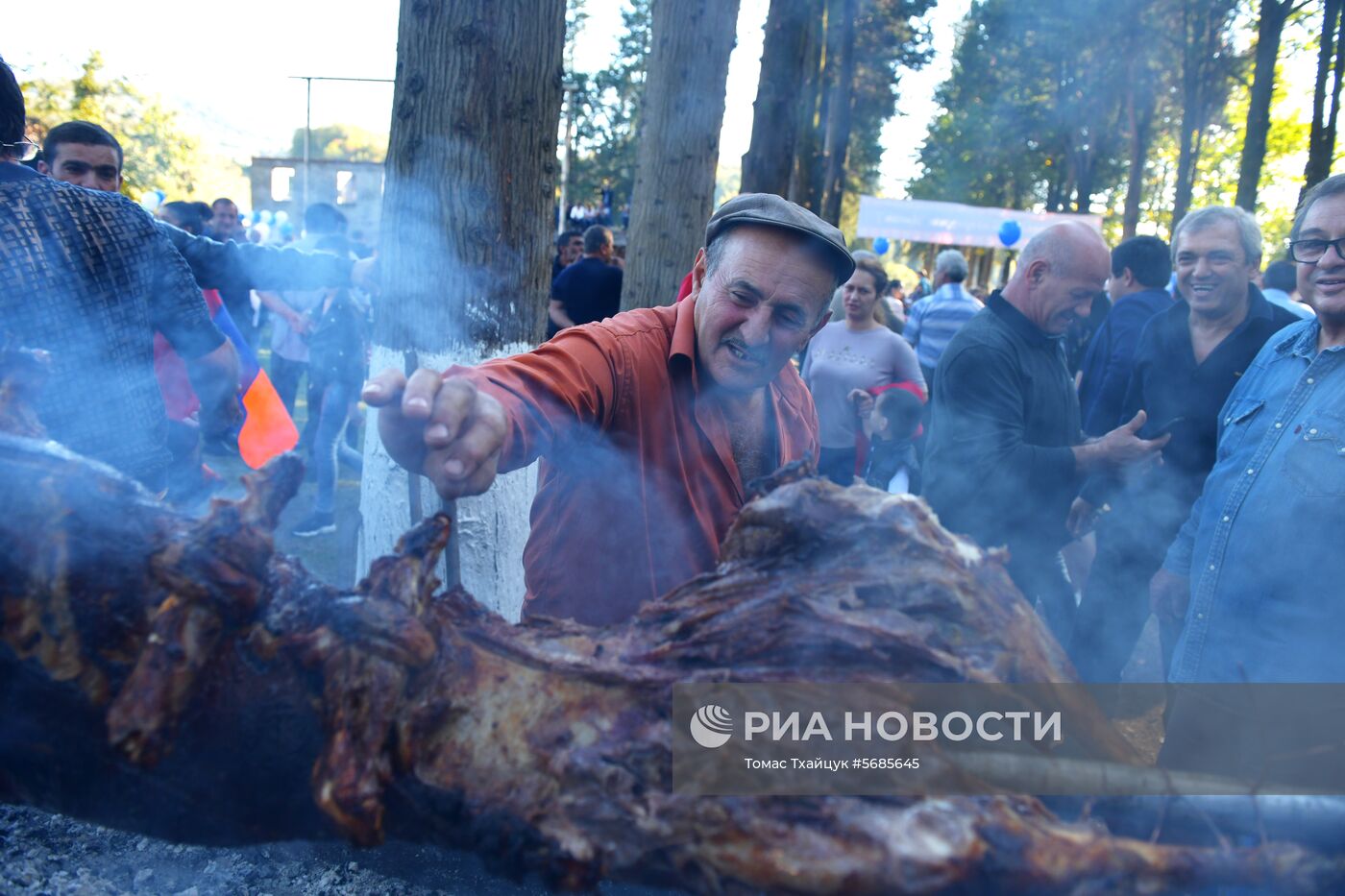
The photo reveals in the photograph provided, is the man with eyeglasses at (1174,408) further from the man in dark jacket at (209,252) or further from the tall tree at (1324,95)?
the tall tree at (1324,95)

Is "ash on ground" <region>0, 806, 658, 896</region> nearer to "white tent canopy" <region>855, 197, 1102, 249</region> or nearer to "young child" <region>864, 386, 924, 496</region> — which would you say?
"young child" <region>864, 386, 924, 496</region>

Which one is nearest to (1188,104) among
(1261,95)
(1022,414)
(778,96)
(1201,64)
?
(1201,64)

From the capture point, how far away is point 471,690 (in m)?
1.39

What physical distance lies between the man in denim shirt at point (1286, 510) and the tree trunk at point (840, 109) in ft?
49.9

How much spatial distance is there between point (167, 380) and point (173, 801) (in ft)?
7.14

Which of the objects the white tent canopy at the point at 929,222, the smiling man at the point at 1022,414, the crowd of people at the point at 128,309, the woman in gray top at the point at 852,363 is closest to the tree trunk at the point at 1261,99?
the woman in gray top at the point at 852,363

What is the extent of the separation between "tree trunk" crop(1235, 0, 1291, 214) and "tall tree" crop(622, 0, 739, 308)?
11016 mm

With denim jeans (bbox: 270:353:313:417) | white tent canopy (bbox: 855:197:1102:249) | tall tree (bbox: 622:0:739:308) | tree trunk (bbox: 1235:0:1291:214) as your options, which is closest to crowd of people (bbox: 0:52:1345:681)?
tall tree (bbox: 622:0:739:308)

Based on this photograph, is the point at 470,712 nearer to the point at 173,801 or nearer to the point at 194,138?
the point at 173,801

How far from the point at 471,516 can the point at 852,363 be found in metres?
3.55

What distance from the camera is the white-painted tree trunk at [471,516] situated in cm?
295

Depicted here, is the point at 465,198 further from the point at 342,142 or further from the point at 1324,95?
the point at 342,142

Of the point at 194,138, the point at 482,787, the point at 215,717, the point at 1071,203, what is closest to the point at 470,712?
the point at 482,787

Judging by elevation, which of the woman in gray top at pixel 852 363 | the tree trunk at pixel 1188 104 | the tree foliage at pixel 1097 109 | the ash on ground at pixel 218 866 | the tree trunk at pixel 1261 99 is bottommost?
the ash on ground at pixel 218 866
